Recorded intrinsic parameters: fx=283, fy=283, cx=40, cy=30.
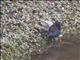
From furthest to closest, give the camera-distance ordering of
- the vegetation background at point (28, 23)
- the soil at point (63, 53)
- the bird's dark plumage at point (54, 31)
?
the bird's dark plumage at point (54, 31), the soil at point (63, 53), the vegetation background at point (28, 23)

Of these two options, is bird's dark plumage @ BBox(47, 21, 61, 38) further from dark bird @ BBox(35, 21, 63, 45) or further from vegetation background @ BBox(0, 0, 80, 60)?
vegetation background @ BBox(0, 0, 80, 60)

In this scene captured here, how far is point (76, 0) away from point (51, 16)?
6.99ft

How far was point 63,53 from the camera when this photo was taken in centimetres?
766

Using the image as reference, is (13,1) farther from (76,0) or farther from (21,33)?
(76,0)

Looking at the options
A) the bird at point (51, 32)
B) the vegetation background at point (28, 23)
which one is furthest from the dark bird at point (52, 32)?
the vegetation background at point (28, 23)

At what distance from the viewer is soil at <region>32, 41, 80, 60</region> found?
7324 millimetres

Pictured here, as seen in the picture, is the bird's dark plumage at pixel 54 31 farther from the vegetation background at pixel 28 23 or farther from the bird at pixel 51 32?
the vegetation background at pixel 28 23

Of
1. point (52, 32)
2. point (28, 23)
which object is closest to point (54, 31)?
point (52, 32)

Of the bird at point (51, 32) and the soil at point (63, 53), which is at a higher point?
the bird at point (51, 32)

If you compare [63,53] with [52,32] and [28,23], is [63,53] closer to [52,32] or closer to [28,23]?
[52,32]

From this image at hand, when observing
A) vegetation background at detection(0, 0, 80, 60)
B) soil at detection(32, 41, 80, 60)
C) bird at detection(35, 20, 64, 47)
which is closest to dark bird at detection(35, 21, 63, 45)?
bird at detection(35, 20, 64, 47)

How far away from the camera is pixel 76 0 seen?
11.2 meters

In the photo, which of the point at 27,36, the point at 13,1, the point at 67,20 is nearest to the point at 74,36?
the point at 67,20

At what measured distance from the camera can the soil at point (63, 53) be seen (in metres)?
7.32
